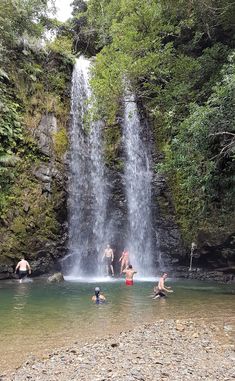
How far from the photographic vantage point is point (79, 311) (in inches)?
408

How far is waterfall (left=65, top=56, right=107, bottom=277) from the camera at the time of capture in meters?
20.0

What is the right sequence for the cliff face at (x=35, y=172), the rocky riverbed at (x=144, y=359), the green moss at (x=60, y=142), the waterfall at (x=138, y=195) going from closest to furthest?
the rocky riverbed at (x=144, y=359)
the cliff face at (x=35, y=172)
the waterfall at (x=138, y=195)
the green moss at (x=60, y=142)

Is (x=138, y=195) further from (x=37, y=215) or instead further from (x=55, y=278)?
(x=55, y=278)

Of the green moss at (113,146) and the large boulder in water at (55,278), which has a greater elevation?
the green moss at (113,146)

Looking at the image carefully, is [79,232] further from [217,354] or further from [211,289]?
[217,354]

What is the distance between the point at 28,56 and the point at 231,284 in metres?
16.0

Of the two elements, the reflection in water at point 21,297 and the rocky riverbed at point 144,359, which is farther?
the reflection in water at point 21,297

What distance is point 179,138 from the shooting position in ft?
44.5

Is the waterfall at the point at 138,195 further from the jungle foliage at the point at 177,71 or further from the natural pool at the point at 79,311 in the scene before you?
the natural pool at the point at 79,311

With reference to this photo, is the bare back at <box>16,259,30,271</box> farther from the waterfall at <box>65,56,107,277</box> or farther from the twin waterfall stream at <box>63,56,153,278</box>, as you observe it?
the twin waterfall stream at <box>63,56,153,278</box>

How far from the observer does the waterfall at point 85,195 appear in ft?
65.7

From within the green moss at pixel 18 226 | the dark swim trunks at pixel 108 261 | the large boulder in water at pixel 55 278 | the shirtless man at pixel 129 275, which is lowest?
the large boulder in water at pixel 55 278

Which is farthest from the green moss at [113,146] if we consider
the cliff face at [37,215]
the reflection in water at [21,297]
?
the reflection in water at [21,297]

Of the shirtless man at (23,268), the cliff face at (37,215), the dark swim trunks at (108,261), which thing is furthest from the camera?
the dark swim trunks at (108,261)
